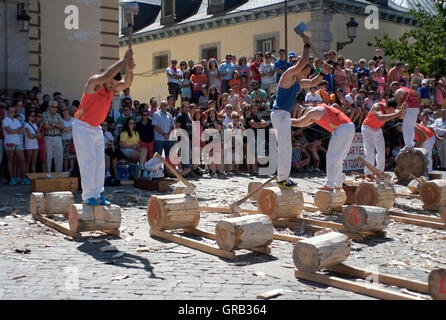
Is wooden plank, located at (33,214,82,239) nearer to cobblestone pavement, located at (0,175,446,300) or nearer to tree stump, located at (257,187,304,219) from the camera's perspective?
cobblestone pavement, located at (0,175,446,300)

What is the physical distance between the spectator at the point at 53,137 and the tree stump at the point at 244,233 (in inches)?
312

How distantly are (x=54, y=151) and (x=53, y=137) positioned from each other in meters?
0.35

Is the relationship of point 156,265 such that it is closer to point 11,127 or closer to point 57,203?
point 57,203

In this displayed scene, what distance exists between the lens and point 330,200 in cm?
968

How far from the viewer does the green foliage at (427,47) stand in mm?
24312

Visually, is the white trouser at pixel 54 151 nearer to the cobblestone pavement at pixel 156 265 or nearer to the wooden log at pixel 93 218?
the cobblestone pavement at pixel 156 265

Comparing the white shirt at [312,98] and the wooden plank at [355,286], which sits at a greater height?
the white shirt at [312,98]

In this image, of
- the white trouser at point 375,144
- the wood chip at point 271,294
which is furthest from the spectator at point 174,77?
the wood chip at point 271,294

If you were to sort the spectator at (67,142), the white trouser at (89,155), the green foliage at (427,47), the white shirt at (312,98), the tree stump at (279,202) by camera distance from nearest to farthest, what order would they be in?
the white trouser at (89,155)
the tree stump at (279,202)
the spectator at (67,142)
the white shirt at (312,98)
the green foliage at (427,47)

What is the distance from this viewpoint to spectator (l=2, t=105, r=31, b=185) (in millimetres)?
12938

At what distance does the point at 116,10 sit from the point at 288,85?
1053 centimetres

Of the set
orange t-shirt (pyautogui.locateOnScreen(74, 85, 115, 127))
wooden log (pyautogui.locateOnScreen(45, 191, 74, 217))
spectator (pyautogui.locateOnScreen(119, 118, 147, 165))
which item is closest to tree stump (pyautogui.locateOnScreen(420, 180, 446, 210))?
orange t-shirt (pyautogui.locateOnScreen(74, 85, 115, 127))
